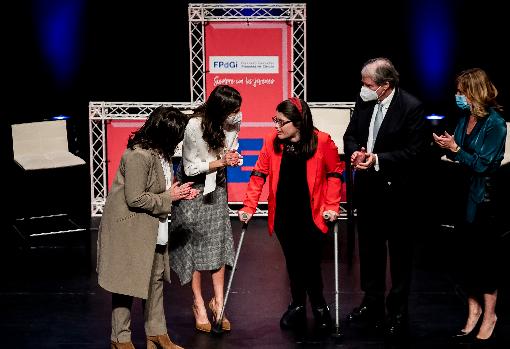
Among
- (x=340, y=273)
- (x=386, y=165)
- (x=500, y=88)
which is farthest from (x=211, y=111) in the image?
(x=500, y=88)

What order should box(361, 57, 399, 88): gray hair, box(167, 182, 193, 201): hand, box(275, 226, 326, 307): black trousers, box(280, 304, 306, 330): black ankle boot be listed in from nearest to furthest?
box(167, 182, 193, 201): hand < box(361, 57, 399, 88): gray hair < box(275, 226, 326, 307): black trousers < box(280, 304, 306, 330): black ankle boot

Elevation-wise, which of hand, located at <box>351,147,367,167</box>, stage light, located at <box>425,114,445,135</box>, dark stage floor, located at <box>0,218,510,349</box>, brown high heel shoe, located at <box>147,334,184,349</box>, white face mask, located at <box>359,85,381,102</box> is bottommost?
dark stage floor, located at <box>0,218,510,349</box>

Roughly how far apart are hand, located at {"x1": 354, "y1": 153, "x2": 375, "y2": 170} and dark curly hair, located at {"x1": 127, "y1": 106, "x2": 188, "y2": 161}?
1.13 metres

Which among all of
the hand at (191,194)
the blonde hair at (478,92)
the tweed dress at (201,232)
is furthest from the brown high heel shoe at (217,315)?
the blonde hair at (478,92)

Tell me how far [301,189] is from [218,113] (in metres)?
0.69

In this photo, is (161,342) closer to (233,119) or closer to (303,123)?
(233,119)

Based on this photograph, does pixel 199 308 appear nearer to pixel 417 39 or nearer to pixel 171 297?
pixel 171 297

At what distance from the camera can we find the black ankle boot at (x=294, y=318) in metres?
5.95

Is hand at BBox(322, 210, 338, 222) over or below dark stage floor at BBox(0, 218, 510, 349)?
over

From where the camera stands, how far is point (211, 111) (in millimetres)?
5582

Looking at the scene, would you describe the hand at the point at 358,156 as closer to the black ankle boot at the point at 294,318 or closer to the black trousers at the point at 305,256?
the black trousers at the point at 305,256

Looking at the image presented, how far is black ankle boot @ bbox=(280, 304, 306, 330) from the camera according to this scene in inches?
234

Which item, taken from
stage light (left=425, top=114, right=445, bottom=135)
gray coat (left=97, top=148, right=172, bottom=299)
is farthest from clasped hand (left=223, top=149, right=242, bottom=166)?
stage light (left=425, top=114, right=445, bottom=135)

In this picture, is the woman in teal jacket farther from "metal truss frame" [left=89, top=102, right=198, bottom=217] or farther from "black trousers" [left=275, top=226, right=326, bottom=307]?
"metal truss frame" [left=89, top=102, right=198, bottom=217]
